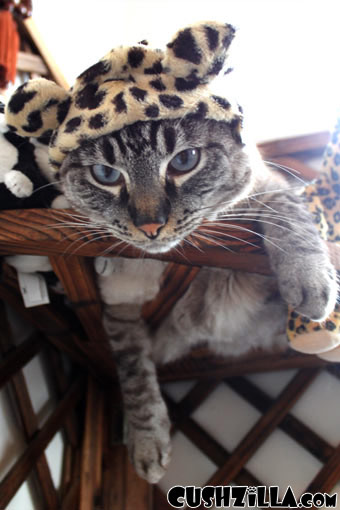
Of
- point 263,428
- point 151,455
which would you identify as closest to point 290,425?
point 263,428

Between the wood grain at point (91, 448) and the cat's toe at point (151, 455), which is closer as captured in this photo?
the cat's toe at point (151, 455)

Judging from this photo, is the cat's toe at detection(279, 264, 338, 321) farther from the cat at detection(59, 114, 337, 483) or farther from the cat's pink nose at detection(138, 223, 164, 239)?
the cat's pink nose at detection(138, 223, 164, 239)

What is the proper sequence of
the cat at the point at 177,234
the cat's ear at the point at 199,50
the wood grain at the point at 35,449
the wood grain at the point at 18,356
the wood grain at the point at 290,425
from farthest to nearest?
the wood grain at the point at 290,425 → the wood grain at the point at 18,356 → the wood grain at the point at 35,449 → the cat at the point at 177,234 → the cat's ear at the point at 199,50

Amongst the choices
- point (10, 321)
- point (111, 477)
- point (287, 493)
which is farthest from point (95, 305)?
point (287, 493)

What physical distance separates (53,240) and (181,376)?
751mm

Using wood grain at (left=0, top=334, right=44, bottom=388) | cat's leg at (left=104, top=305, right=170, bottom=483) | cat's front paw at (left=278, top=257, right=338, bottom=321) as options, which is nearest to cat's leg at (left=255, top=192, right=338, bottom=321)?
cat's front paw at (left=278, top=257, right=338, bottom=321)

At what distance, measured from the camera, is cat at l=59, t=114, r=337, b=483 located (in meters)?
0.62

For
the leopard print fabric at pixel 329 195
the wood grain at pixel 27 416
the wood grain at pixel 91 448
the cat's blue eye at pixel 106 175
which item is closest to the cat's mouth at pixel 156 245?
the cat's blue eye at pixel 106 175

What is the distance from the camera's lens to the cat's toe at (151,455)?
2.55 feet

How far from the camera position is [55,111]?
59 centimetres

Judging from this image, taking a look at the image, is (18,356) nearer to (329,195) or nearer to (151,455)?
(151,455)

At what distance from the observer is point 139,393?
86 centimetres

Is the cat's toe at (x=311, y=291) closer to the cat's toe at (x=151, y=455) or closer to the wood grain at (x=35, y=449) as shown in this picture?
the cat's toe at (x=151, y=455)

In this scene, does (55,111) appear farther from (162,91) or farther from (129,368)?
(129,368)
